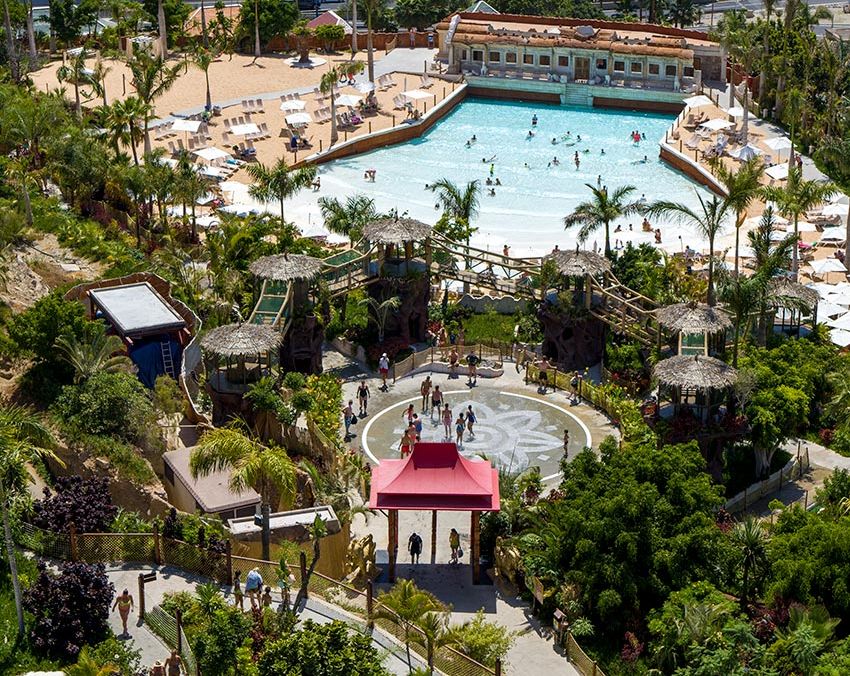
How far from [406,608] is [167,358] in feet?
61.3

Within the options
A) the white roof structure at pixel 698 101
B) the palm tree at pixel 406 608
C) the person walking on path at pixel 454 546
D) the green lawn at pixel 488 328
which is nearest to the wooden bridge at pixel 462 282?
the green lawn at pixel 488 328

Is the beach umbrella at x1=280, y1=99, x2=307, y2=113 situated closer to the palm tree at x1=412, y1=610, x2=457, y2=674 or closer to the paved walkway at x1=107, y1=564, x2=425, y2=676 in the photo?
the paved walkway at x1=107, y1=564, x2=425, y2=676

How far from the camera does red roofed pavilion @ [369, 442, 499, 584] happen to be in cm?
4016

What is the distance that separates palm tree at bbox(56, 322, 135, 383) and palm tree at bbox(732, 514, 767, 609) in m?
19.5

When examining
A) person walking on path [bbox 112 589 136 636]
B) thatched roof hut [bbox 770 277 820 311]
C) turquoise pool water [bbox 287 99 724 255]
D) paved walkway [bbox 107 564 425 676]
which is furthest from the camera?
turquoise pool water [bbox 287 99 724 255]

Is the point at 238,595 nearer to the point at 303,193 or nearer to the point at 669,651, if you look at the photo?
the point at 669,651

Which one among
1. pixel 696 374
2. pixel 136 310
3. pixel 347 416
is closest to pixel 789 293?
pixel 696 374

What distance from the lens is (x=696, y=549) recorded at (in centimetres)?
3850

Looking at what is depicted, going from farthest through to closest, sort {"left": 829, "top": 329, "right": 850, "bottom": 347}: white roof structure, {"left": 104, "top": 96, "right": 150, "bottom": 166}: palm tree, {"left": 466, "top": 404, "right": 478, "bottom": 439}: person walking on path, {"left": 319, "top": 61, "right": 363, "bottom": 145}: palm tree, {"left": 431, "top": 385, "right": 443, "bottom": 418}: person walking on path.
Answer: {"left": 319, "top": 61, "right": 363, "bottom": 145}: palm tree < {"left": 104, "top": 96, "right": 150, "bottom": 166}: palm tree < {"left": 829, "top": 329, "right": 850, "bottom": 347}: white roof structure < {"left": 431, "top": 385, "right": 443, "bottom": 418}: person walking on path < {"left": 466, "top": 404, "right": 478, "bottom": 439}: person walking on path

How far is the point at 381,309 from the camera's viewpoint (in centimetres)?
5428

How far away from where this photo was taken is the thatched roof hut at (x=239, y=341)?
154 ft

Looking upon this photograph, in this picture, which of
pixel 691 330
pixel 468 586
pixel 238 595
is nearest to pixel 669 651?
pixel 468 586

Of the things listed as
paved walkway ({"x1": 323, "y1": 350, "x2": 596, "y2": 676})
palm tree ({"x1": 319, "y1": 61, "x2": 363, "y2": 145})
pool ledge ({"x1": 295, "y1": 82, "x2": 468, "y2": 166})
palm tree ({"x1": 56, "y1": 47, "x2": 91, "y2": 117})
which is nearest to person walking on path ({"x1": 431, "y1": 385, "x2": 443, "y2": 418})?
paved walkway ({"x1": 323, "y1": 350, "x2": 596, "y2": 676})

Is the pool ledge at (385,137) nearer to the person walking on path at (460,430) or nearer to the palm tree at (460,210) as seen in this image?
the palm tree at (460,210)
